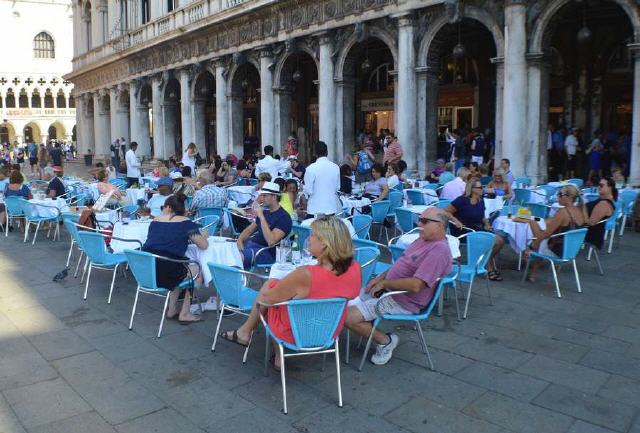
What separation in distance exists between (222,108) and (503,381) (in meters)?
19.6

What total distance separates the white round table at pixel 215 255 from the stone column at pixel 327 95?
1169 cm

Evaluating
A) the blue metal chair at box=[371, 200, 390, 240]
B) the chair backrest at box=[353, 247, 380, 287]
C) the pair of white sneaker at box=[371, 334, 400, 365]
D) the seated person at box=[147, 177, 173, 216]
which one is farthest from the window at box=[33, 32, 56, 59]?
the pair of white sneaker at box=[371, 334, 400, 365]

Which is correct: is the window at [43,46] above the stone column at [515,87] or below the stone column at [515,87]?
above

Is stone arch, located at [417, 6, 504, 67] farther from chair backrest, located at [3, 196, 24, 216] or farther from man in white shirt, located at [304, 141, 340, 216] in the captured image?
chair backrest, located at [3, 196, 24, 216]

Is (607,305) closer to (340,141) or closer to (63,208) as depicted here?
(63,208)

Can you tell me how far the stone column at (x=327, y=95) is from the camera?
56.2ft

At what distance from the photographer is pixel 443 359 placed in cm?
486

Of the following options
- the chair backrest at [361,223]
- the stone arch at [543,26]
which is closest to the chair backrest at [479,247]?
the chair backrest at [361,223]

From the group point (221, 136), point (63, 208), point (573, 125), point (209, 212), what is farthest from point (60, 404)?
point (221, 136)

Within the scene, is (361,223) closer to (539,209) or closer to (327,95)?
(539,209)

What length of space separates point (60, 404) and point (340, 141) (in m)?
14.2

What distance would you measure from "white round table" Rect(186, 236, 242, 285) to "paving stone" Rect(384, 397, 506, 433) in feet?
8.54

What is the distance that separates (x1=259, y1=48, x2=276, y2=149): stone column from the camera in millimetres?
19641

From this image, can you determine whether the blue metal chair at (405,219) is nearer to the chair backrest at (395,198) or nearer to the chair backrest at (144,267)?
the chair backrest at (395,198)
